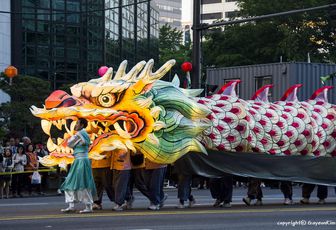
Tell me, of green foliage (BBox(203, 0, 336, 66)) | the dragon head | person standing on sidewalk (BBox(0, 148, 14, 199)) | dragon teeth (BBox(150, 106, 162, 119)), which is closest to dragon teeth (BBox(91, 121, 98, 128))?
the dragon head

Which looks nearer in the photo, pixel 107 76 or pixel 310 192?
pixel 107 76

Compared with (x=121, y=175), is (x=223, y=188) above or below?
below

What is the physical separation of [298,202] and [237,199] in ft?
7.48

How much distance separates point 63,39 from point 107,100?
125 ft

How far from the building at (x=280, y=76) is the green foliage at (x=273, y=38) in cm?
1058

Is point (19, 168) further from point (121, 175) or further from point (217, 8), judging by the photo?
point (217, 8)

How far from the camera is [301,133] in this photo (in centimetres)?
1847

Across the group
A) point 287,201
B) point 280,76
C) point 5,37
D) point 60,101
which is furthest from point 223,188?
point 5,37

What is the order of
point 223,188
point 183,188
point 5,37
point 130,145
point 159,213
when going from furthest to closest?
1. point 5,37
2. point 223,188
3. point 183,188
4. point 130,145
5. point 159,213

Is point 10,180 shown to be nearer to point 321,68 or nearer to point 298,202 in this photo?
point 298,202

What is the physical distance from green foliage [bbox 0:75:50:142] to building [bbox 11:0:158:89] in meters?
11.7

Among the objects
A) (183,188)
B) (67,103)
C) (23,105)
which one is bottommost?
(183,188)

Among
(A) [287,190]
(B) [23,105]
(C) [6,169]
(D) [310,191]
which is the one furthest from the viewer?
(B) [23,105]

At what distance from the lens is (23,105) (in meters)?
37.7
